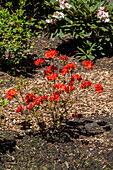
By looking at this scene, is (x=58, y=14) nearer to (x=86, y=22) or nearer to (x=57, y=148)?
(x=86, y=22)

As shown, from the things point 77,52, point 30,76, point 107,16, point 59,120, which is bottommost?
point 59,120

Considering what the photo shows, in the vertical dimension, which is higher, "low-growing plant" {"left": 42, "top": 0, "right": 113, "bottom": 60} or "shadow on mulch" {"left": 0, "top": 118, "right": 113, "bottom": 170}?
"low-growing plant" {"left": 42, "top": 0, "right": 113, "bottom": 60}

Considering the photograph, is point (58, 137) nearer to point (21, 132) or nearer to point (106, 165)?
point (21, 132)

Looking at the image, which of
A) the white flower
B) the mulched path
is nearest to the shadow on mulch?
the mulched path

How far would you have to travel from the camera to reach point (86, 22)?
662 cm

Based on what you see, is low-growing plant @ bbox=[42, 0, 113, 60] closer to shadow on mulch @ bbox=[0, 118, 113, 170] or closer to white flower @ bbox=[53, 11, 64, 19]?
white flower @ bbox=[53, 11, 64, 19]

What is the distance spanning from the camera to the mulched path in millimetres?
3053

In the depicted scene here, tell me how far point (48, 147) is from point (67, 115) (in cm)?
94

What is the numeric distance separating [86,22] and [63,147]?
13.7 ft

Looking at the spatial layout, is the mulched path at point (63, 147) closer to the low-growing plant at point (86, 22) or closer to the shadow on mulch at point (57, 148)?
the shadow on mulch at point (57, 148)

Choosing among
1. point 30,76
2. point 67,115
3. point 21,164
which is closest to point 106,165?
point 21,164

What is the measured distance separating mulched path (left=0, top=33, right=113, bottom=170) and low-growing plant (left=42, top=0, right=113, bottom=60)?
10.0 ft

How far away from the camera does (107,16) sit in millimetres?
6250

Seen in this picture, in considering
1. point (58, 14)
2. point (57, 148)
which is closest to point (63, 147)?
point (57, 148)
